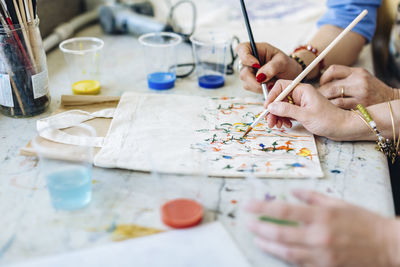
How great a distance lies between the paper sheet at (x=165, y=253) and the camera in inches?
23.9

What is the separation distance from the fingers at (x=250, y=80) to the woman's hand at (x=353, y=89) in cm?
18

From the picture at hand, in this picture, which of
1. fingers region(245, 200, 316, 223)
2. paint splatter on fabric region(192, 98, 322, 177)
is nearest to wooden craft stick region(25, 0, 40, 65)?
paint splatter on fabric region(192, 98, 322, 177)

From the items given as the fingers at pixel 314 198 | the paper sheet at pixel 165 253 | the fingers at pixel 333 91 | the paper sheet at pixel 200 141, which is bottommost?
the paper sheet at pixel 165 253

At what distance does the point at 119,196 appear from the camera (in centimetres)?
76

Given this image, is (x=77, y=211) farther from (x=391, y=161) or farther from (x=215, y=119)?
(x=391, y=161)

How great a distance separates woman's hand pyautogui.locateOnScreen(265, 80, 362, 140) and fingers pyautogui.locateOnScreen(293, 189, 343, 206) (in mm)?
283

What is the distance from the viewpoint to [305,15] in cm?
176

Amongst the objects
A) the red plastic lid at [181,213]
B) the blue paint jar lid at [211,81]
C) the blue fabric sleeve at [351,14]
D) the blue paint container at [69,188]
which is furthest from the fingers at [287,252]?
the blue fabric sleeve at [351,14]

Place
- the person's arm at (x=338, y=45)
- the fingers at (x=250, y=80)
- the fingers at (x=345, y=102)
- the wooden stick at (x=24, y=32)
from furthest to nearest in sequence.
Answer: the person's arm at (x=338, y=45) < the fingers at (x=250, y=80) < the fingers at (x=345, y=102) < the wooden stick at (x=24, y=32)

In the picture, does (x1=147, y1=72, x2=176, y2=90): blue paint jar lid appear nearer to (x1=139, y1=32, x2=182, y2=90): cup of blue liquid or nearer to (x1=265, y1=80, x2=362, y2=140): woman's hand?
(x1=139, y1=32, x2=182, y2=90): cup of blue liquid

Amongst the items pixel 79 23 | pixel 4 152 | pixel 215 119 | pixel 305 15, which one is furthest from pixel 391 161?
pixel 79 23

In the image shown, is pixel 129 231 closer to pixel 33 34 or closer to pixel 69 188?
pixel 69 188

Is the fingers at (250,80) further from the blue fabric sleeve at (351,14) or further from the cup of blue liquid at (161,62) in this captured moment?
the blue fabric sleeve at (351,14)

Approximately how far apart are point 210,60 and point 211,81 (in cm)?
7
